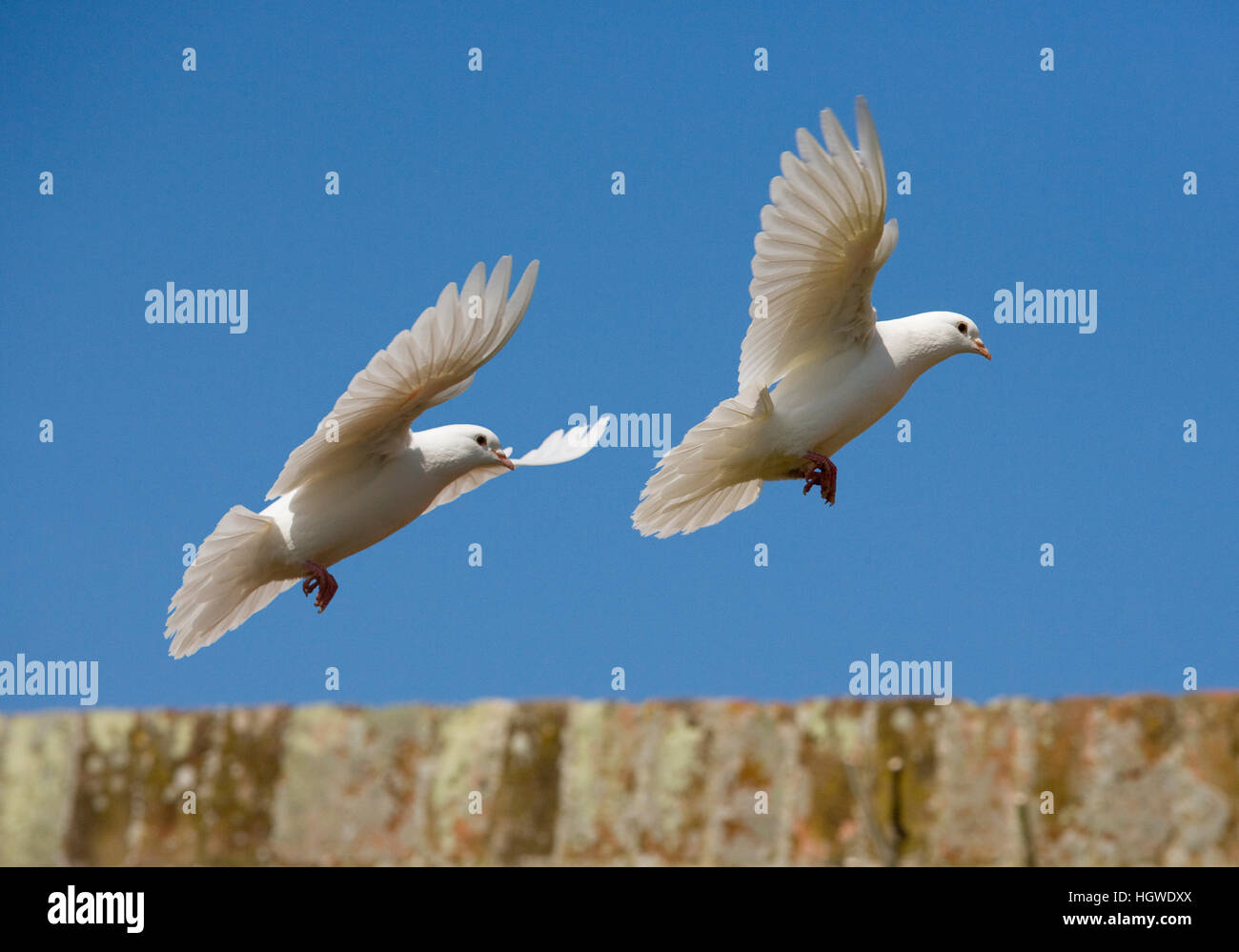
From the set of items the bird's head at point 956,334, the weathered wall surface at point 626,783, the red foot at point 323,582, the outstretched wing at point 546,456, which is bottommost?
the weathered wall surface at point 626,783

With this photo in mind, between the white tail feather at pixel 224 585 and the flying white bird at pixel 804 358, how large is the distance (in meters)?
2.57

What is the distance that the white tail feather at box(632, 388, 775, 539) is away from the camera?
36.6 feet

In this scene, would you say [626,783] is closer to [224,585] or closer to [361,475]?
[361,475]

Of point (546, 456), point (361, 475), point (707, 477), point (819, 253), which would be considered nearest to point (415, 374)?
point (361, 475)

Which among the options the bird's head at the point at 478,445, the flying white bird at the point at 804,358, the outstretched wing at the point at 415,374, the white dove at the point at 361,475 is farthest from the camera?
the bird's head at the point at 478,445

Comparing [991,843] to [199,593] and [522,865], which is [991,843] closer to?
[522,865]

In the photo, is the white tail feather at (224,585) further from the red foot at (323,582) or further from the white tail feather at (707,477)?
the white tail feather at (707,477)

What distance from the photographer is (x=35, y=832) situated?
12.5m

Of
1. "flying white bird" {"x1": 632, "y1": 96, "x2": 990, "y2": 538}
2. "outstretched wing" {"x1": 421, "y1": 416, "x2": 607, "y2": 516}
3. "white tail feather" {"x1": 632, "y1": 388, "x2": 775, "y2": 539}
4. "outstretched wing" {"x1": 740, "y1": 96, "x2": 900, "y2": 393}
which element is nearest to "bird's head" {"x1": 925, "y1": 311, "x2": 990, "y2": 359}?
"flying white bird" {"x1": 632, "y1": 96, "x2": 990, "y2": 538}

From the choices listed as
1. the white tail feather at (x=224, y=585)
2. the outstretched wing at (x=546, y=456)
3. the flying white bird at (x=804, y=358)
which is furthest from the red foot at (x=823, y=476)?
the white tail feather at (x=224, y=585)

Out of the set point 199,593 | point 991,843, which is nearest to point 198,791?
point 199,593

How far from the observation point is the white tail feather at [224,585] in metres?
11.0

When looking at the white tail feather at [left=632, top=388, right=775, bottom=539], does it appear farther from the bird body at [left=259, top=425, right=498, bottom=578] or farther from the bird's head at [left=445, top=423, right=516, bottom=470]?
the bird body at [left=259, top=425, right=498, bottom=578]

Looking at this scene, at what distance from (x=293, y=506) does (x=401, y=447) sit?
81cm
